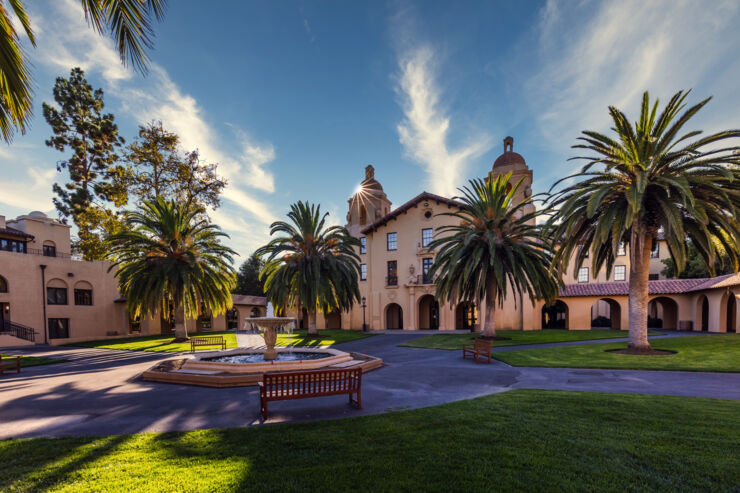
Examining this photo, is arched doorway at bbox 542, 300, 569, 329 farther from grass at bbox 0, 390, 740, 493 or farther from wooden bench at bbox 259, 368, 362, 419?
wooden bench at bbox 259, 368, 362, 419

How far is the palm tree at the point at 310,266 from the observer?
87.7 feet

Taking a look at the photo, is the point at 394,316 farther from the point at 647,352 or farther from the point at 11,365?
the point at 11,365

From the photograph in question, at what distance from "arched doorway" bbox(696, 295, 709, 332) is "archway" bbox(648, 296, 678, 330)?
6.57ft

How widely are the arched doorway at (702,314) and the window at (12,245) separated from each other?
187 feet

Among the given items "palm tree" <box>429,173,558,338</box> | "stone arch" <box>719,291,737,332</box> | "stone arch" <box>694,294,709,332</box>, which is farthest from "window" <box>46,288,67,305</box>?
"stone arch" <box>694,294,709,332</box>

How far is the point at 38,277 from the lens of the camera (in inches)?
1159

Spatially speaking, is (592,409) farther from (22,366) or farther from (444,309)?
(444,309)

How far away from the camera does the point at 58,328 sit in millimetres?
30672

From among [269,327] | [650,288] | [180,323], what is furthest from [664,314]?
[180,323]

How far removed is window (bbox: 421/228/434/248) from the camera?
3597 centimetres

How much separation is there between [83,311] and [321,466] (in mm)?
37347

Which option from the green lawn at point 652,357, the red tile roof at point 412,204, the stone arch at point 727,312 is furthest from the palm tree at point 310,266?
the stone arch at point 727,312

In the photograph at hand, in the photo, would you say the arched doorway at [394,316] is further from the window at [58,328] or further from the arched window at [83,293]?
the window at [58,328]

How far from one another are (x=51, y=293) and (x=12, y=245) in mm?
5958
